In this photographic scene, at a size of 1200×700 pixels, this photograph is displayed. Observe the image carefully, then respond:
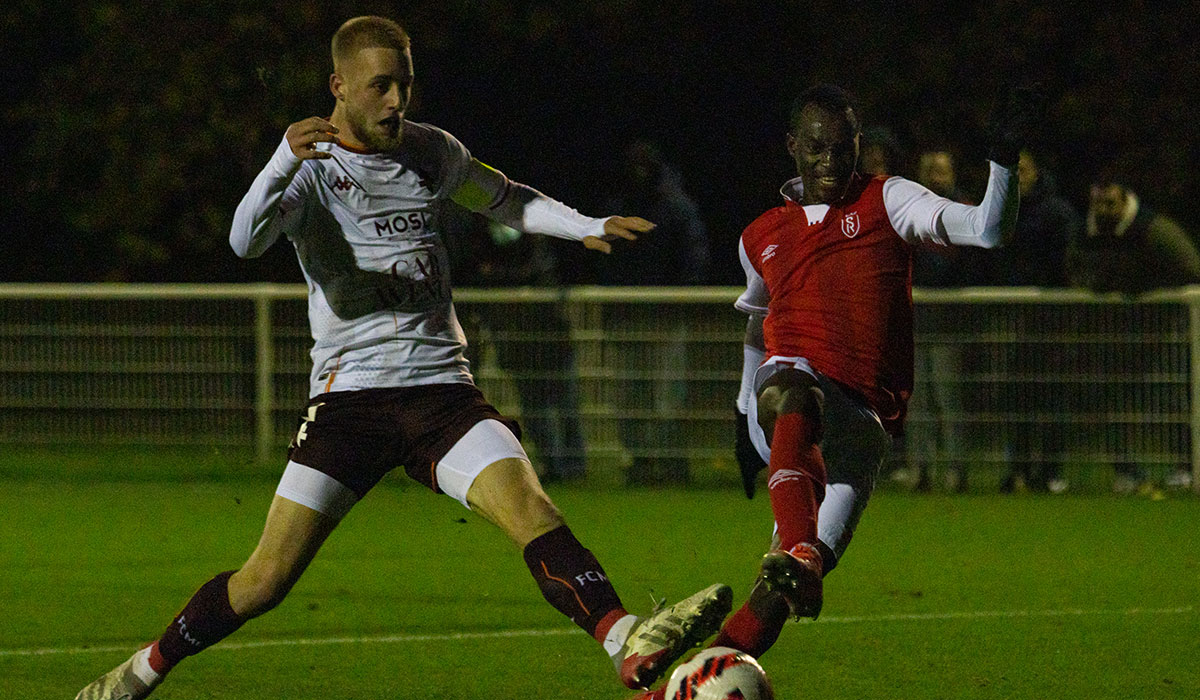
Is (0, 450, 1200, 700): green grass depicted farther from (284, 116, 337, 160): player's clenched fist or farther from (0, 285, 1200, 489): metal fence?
(284, 116, 337, 160): player's clenched fist

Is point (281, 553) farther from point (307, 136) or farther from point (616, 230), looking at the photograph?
point (616, 230)

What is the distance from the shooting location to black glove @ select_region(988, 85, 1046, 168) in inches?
224

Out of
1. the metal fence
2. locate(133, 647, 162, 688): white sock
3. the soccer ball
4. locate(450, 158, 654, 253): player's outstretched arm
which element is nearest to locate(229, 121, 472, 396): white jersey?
locate(450, 158, 654, 253): player's outstretched arm

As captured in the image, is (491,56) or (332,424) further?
(491,56)

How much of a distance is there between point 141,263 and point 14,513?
9.35 metres

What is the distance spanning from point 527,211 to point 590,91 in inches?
588

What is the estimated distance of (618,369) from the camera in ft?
47.5

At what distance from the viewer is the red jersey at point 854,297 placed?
20.7 feet

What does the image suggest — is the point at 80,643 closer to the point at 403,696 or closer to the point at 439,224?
the point at 403,696

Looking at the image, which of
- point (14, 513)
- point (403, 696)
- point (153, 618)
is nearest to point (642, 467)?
point (14, 513)

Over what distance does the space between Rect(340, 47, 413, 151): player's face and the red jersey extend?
133cm

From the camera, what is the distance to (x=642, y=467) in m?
14.5

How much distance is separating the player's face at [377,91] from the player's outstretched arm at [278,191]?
115 millimetres

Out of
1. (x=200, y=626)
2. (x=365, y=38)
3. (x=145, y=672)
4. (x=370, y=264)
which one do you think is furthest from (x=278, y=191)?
(x=145, y=672)
